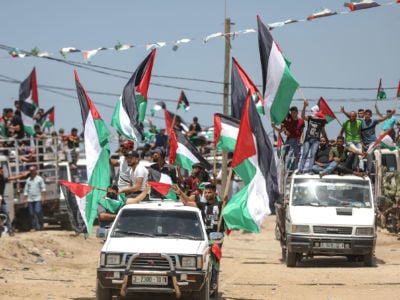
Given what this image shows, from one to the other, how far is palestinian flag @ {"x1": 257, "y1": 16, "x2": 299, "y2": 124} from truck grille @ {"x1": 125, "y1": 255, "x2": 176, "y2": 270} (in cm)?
654

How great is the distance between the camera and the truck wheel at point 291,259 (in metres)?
21.0

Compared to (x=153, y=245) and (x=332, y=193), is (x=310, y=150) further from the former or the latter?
(x=153, y=245)

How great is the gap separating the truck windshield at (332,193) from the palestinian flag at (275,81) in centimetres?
275

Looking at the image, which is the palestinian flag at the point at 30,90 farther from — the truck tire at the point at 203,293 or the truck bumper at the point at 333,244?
the truck tire at the point at 203,293

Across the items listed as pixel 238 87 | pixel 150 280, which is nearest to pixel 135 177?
pixel 150 280

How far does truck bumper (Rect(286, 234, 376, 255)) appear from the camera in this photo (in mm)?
20484

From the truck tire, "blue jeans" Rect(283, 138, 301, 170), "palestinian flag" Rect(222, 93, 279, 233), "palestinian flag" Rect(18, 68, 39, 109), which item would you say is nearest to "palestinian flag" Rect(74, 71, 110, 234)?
"palestinian flag" Rect(222, 93, 279, 233)

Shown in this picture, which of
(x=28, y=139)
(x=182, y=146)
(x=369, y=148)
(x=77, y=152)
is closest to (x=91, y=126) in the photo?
(x=182, y=146)

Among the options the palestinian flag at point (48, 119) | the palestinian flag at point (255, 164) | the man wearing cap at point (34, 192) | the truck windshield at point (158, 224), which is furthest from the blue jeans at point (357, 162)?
the palestinian flag at point (48, 119)

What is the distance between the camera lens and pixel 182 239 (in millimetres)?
13953

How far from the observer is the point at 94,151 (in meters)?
16.4

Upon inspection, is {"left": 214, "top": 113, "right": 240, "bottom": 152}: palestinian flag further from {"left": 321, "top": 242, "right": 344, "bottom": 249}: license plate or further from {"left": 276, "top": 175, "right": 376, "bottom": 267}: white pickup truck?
{"left": 321, "top": 242, "right": 344, "bottom": 249}: license plate

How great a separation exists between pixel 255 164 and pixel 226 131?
6.51ft

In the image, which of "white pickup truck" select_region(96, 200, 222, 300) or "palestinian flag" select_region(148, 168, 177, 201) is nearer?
"white pickup truck" select_region(96, 200, 222, 300)
